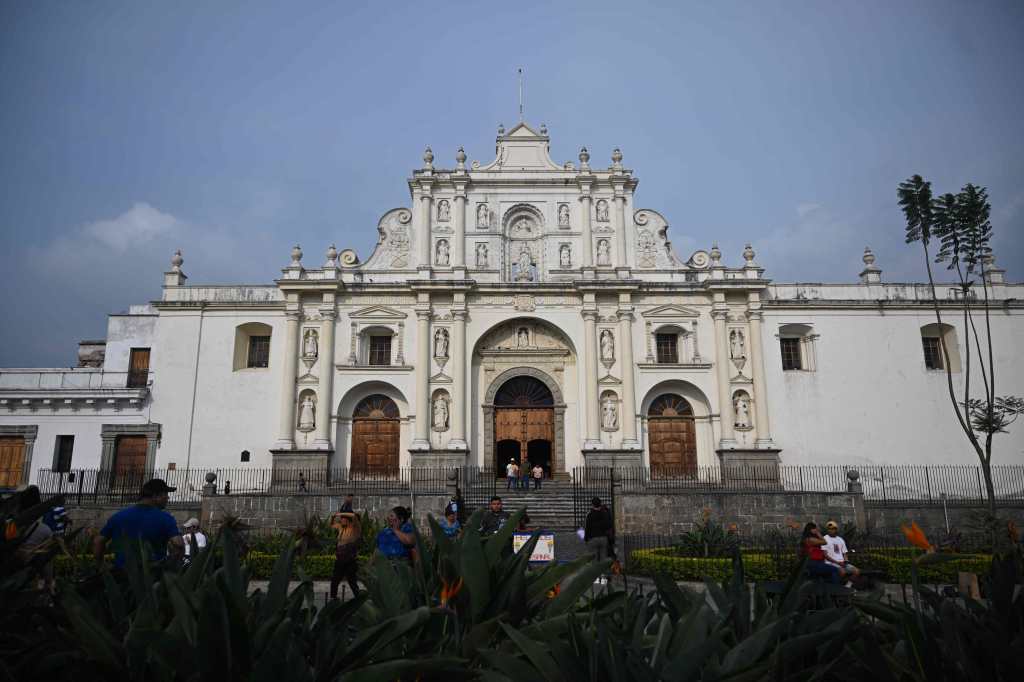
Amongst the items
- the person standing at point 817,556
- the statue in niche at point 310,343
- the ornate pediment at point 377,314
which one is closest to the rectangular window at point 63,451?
the statue in niche at point 310,343

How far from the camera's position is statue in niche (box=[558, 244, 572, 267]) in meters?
25.4

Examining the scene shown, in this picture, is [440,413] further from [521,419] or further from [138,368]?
[138,368]

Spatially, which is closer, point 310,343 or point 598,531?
point 598,531

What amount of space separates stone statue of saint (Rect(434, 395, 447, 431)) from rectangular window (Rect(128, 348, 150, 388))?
10332 millimetres

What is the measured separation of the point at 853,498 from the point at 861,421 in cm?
650

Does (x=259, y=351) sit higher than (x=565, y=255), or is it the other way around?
(x=565, y=255)

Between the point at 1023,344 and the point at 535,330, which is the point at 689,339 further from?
the point at 1023,344

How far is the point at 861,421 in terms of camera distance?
23625 mm

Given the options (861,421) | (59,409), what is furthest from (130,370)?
(861,421)

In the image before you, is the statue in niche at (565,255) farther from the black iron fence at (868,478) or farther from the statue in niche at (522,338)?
the black iron fence at (868,478)

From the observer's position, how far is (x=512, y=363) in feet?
80.5

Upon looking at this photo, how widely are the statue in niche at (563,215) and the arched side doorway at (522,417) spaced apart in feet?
18.6

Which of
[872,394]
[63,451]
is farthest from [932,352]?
[63,451]

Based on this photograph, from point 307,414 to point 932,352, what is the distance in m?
22.7
